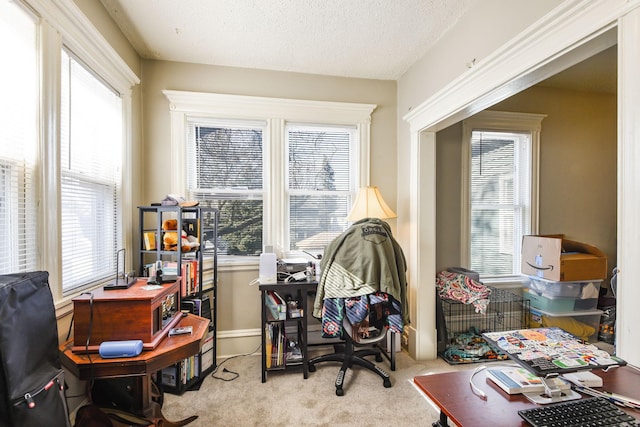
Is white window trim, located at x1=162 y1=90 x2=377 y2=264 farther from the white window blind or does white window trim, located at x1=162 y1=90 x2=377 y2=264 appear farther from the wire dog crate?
the wire dog crate

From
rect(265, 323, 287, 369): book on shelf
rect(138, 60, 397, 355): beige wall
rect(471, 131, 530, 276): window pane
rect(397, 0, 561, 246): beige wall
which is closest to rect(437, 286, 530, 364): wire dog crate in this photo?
rect(471, 131, 530, 276): window pane

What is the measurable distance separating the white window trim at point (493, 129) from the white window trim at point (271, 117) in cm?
102

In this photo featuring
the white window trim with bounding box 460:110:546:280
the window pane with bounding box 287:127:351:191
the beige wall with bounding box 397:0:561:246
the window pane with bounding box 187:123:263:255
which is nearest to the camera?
the beige wall with bounding box 397:0:561:246

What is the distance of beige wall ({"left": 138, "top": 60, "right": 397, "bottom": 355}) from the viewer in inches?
104

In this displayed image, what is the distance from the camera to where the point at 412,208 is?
9.09 feet

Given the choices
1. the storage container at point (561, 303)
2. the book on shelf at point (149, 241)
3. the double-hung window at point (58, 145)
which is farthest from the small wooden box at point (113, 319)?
the storage container at point (561, 303)

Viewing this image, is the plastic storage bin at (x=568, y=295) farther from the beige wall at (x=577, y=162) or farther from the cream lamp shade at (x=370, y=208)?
the cream lamp shade at (x=370, y=208)

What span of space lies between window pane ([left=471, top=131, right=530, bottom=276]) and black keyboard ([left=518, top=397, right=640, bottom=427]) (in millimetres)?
2448

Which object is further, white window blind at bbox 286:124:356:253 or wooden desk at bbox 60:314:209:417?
white window blind at bbox 286:124:356:253

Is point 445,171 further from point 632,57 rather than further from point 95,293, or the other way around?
point 95,293

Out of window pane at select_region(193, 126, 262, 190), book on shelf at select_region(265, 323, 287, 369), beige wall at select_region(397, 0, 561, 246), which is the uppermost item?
beige wall at select_region(397, 0, 561, 246)

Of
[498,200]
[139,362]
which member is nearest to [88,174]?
[139,362]

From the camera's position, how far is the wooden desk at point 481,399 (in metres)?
0.88

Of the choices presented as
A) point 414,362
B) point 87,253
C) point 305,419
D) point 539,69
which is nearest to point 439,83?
point 539,69
